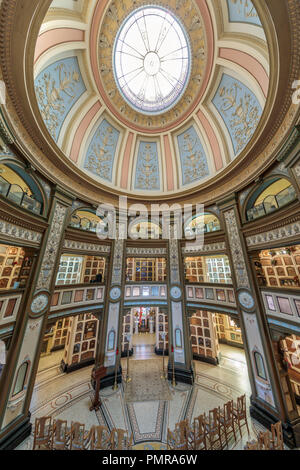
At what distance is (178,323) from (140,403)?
3.81m

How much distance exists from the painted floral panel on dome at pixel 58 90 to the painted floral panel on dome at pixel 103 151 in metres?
1.81

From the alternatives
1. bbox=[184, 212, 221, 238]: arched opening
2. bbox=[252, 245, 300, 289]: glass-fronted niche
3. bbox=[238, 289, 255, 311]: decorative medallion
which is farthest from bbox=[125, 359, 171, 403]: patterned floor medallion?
bbox=[184, 212, 221, 238]: arched opening

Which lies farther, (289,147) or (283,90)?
(289,147)

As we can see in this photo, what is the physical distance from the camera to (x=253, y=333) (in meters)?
6.50

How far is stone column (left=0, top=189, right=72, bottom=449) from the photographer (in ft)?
16.4

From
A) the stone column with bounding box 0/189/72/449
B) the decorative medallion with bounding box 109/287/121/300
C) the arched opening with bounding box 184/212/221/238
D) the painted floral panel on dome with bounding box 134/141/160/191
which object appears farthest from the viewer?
the painted floral panel on dome with bounding box 134/141/160/191

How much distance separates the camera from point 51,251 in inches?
265

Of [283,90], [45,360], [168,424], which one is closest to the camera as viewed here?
[283,90]

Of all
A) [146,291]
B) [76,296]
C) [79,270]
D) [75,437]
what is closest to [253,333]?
[146,291]

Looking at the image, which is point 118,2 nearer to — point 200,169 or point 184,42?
point 184,42

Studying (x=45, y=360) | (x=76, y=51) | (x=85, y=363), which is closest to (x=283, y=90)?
(x=76, y=51)

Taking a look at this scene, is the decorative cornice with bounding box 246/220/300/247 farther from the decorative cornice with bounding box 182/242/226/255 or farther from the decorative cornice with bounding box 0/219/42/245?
the decorative cornice with bounding box 0/219/42/245

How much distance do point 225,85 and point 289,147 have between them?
202 inches

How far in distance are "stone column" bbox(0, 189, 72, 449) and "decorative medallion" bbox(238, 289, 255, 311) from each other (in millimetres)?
8498
